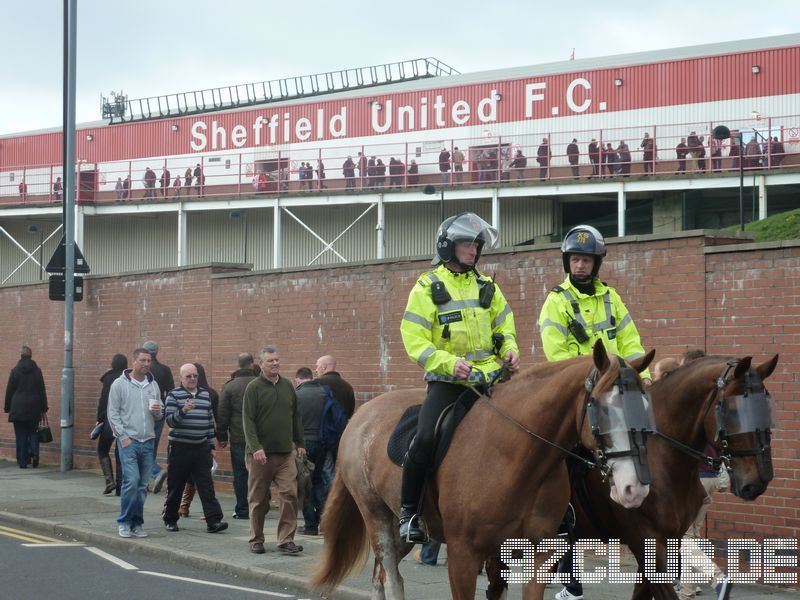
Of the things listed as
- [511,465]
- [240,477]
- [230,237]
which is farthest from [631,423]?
[230,237]

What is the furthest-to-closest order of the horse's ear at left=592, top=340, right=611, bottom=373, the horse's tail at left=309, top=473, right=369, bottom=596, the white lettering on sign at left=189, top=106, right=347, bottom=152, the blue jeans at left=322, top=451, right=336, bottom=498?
the white lettering on sign at left=189, top=106, right=347, bottom=152
the blue jeans at left=322, top=451, right=336, bottom=498
the horse's tail at left=309, top=473, right=369, bottom=596
the horse's ear at left=592, top=340, right=611, bottom=373

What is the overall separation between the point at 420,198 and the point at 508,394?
30.5 meters

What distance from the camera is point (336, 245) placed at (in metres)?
41.1

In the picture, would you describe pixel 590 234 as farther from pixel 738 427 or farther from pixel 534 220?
pixel 534 220

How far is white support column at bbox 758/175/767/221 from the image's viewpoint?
3017 centimetres

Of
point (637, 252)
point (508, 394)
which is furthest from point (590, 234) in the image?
point (637, 252)

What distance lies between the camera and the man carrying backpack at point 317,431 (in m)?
13.2

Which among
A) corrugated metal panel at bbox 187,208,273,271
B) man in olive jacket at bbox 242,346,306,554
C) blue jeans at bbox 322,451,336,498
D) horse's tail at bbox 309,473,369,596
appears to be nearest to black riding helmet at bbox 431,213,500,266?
horse's tail at bbox 309,473,369,596

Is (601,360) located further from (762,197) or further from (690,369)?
(762,197)

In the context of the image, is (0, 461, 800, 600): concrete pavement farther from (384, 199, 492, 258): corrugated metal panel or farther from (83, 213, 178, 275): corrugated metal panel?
(83, 213, 178, 275): corrugated metal panel

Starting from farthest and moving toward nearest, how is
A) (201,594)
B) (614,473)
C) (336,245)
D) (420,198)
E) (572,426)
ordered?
(336,245) → (420,198) → (201,594) → (572,426) → (614,473)

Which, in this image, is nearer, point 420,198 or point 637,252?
point 637,252

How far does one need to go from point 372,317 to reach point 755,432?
9.05m

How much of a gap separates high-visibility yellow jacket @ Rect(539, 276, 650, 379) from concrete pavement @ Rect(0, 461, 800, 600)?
8.44 feet
